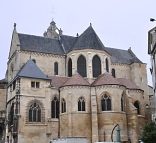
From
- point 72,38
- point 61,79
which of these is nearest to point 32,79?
point 61,79

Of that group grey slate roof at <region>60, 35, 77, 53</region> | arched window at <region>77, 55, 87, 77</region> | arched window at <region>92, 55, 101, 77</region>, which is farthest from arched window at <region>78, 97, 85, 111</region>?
grey slate roof at <region>60, 35, 77, 53</region>

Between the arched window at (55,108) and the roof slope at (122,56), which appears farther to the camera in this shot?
the roof slope at (122,56)

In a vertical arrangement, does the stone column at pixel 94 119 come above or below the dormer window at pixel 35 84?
below

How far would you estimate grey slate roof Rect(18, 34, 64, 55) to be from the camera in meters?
48.2

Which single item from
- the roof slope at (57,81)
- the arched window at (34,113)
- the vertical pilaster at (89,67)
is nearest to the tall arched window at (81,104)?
the roof slope at (57,81)

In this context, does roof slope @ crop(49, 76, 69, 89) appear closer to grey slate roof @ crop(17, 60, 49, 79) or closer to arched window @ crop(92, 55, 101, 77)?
grey slate roof @ crop(17, 60, 49, 79)

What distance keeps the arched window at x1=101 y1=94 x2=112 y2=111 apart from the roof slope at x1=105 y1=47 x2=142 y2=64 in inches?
527

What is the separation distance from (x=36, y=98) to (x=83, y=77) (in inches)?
333

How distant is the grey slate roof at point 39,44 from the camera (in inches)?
1896

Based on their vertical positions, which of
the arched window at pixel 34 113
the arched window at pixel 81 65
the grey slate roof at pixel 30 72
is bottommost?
the arched window at pixel 34 113

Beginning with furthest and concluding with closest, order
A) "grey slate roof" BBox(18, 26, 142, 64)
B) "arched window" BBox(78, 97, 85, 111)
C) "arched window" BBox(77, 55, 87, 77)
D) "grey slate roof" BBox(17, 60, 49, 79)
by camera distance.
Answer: "grey slate roof" BBox(18, 26, 142, 64)
"arched window" BBox(77, 55, 87, 77)
"grey slate roof" BBox(17, 60, 49, 79)
"arched window" BBox(78, 97, 85, 111)

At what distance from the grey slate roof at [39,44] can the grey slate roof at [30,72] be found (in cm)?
486

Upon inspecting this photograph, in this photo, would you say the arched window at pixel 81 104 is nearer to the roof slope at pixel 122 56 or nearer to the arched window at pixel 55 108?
the arched window at pixel 55 108

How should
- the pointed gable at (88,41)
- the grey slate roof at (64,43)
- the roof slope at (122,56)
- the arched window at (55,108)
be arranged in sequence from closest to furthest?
the arched window at (55,108), the pointed gable at (88,41), the grey slate roof at (64,43), the roof slope at (122,56)
